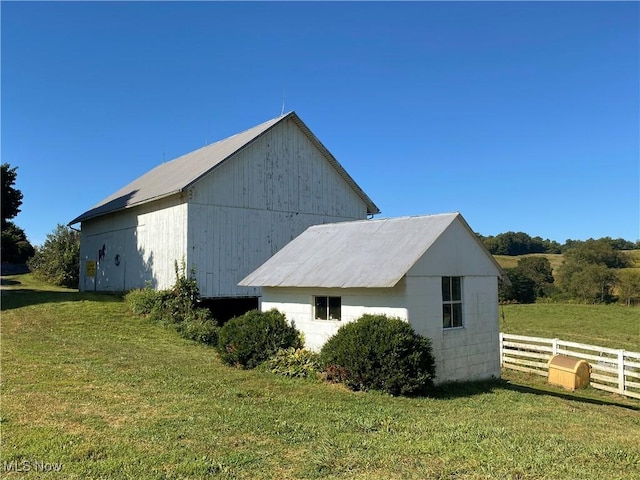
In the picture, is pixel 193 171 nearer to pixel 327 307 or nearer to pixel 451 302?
pixel 327 307

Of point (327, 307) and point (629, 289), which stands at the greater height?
point (327, 307)

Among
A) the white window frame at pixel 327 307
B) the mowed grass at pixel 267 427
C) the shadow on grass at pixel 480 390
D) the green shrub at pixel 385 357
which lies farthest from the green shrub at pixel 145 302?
the shadow on grass at pixel 480 390

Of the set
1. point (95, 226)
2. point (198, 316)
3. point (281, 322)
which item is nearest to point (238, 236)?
point (198, 316)

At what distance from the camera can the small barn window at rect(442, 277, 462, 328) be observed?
11.5m

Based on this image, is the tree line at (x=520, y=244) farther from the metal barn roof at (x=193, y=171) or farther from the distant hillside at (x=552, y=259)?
the metal barn roof at (x=193, y=171)

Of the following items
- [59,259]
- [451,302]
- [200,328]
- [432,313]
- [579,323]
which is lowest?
[579,323]

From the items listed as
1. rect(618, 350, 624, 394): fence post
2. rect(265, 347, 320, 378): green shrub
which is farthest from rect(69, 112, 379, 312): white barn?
rect(618, 350, 624, 394): fence post

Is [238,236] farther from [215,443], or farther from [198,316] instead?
[215,443]

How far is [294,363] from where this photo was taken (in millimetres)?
11383

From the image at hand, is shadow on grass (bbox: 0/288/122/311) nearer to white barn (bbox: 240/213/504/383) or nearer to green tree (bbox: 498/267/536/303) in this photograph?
white barn (bbox: 240/213/504/383)

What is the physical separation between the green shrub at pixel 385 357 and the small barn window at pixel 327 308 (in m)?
1.36

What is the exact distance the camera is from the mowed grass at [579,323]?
26414 mm

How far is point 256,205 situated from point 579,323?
82.5ft

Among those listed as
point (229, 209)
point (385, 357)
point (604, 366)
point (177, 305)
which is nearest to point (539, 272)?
point (604, 366)
